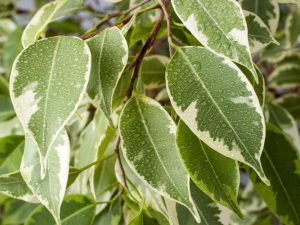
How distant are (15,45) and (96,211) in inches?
19.4

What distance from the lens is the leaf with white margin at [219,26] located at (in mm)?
459

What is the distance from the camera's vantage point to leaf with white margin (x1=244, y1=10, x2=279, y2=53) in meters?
0.61

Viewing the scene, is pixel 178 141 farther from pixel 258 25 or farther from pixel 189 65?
pixel 258 25

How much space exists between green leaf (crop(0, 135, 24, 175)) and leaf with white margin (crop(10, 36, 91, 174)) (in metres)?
0.19

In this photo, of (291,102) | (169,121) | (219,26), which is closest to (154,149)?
(169,121)

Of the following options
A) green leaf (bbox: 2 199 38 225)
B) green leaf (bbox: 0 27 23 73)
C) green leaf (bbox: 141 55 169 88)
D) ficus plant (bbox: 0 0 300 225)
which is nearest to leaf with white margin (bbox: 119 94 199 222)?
ficus plant (bbox: 0 0 300 225)

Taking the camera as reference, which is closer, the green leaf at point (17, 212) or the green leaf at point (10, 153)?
the green leaf at point (10, 153)

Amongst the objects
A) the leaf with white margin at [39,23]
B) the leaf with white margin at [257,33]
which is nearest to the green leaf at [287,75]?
the leaf with white margin at [257,33]

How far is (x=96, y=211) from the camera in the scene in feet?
2.20

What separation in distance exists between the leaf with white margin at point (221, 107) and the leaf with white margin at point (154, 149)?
0.13ft

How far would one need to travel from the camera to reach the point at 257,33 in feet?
2.03

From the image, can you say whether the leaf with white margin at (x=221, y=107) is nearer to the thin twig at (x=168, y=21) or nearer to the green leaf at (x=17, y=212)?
the thin twig at (x=168, y=21)

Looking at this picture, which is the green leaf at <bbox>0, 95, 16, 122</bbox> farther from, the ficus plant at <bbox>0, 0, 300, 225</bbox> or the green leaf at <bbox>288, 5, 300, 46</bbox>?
the green leaf at <bbox>288, 5, 300, 46</bbox>

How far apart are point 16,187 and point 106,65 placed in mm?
169
